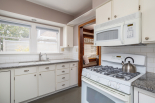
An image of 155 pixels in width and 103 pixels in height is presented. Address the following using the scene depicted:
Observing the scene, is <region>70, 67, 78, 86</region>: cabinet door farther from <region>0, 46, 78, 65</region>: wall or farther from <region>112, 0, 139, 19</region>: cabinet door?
<region>112, 0, 139, 19</region>: cabinet door

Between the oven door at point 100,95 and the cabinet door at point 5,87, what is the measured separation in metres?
1.60

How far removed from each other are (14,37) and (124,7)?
2.83m

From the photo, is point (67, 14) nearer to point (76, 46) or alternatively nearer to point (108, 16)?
point (76, 46)

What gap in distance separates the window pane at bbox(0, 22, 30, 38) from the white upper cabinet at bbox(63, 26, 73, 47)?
1.23 metres

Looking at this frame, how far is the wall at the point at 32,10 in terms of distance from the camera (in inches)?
76.9

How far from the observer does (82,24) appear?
272cm

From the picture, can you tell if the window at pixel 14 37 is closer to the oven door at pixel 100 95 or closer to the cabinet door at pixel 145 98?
the oven door at pixel 100 95

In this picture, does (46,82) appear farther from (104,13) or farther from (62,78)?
(104,13)

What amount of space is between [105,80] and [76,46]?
2.04 metres

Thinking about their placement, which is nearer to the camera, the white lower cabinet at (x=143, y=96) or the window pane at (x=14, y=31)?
the white lower cabinet at (x=143, y=96)

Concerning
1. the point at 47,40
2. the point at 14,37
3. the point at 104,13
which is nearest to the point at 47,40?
the point at 47,40

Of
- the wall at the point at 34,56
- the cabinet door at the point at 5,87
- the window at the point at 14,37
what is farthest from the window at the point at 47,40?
the cabinet door at the point at 5,87

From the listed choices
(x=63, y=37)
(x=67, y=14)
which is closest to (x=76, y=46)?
(x=63, y=37)

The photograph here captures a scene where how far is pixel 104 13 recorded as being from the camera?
1.56 meters
